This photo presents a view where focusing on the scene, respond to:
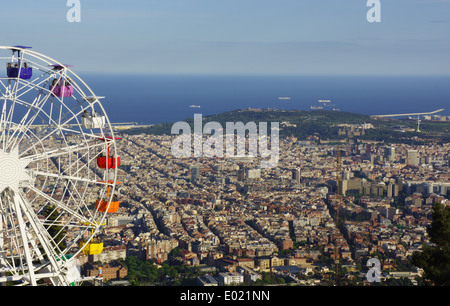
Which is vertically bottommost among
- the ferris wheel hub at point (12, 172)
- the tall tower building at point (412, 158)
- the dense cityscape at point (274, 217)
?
the dense cityscape at point (274, 217)

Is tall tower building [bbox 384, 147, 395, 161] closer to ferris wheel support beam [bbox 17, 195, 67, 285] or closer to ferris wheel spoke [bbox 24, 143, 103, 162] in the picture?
ferris wheel spoke [bbox 24, 143, 103, 162]

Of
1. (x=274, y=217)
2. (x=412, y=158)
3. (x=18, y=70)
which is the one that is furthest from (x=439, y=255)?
(x=412, y=158)

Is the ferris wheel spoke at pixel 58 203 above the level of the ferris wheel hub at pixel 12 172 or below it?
below

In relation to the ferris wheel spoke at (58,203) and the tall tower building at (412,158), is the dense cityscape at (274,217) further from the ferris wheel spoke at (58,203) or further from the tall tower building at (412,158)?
the ferris wheel spoke at (58,203)

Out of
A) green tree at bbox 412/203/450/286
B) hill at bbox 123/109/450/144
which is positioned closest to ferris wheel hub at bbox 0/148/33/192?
green tree at bbox 412/203/450/286

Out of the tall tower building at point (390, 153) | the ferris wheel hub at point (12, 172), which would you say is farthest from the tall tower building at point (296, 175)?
the ferris wheel hub at point (12, 172)
